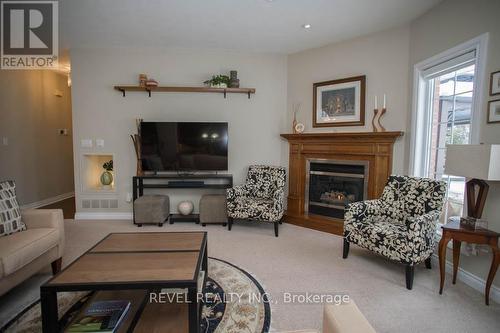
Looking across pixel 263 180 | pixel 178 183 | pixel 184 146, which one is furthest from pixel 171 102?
pixel 263 180

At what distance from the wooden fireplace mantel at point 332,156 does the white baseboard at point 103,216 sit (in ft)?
8.66

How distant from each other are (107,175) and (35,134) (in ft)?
6.39

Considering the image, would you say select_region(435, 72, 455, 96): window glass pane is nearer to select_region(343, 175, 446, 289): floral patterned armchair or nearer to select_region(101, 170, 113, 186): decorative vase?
select_region(343, 175, 446, 289): floral patterned armchair

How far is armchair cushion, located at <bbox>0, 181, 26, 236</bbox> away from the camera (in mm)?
2146

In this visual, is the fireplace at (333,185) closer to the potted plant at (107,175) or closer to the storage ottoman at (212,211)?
the storage ottoman at (212,211)

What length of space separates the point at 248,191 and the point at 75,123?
2.99 m

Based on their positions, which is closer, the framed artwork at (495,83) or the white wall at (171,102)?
the framed artwork at (495,83)

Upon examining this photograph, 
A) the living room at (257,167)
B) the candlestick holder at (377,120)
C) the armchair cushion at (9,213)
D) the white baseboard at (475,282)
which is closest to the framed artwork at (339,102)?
the living room at (257,167)

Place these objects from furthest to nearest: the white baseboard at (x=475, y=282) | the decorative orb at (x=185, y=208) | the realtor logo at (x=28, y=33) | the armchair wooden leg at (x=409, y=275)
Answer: the decorative orb at (x=185, y=208) → the realtor logo at (x=28, y=33) → the armchair wooden leg at (x=409, y=275) → the white baseboard at (x=475, y=282)

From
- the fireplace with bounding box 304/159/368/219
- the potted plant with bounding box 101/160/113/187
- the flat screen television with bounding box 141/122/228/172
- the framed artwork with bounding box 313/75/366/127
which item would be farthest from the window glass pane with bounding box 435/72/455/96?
the potted plant with bounding box 101/160/113/187

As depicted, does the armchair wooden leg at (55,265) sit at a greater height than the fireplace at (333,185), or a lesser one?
lesser

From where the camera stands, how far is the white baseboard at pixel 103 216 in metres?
4.32

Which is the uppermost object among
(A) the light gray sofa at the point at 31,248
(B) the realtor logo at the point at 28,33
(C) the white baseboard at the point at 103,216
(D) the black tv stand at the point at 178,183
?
(B) the realtor logo at the point at 28,33

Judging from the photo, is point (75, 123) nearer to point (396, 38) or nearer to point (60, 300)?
point (60, 300)
